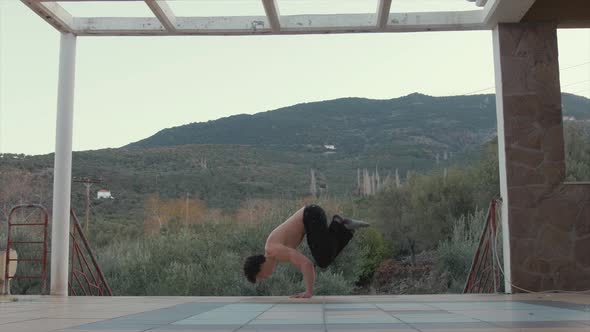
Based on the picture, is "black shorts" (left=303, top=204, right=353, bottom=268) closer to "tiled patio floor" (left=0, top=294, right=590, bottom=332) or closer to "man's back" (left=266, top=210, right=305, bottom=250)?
"man's back" (left=266, top=210, right=305, bottom=250)

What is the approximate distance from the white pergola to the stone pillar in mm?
291

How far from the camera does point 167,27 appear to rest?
7.12 m

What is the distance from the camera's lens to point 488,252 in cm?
702

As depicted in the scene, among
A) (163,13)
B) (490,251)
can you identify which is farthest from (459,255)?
(163,13)

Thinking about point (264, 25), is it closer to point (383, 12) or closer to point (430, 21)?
point (383, 12)

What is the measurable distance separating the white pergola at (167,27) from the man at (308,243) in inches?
88.4

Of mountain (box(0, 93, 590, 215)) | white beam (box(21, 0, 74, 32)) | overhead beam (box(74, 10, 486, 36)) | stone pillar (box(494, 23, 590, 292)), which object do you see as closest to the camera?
stone pillar (box(494, 23, 590, 292))

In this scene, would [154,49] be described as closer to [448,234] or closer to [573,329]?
[448,234]

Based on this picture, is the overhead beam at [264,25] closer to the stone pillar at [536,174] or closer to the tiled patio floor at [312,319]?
the stone pillar at [536,174]

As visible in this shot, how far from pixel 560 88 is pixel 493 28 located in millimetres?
1017

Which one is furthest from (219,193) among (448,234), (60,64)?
(60,64)

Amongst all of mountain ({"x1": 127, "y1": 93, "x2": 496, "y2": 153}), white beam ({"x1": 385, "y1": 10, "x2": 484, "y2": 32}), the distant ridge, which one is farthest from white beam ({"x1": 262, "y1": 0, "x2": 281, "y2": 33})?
the distant ridge

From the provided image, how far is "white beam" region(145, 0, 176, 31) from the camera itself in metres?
6.44

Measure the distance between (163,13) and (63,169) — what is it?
2.21 metres
